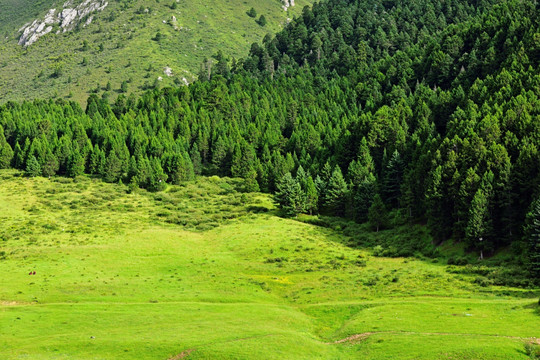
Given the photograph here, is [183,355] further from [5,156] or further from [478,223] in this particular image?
[5,156]

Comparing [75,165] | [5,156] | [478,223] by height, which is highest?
[478,223]

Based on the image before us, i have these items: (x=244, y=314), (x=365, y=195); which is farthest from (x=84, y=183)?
(x=244, y=314)

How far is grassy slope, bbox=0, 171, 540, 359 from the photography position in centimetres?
5369

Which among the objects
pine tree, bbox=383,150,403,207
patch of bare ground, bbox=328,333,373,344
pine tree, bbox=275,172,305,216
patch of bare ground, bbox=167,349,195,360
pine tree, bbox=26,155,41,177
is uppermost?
pine tree, bbox=383,150,403,207

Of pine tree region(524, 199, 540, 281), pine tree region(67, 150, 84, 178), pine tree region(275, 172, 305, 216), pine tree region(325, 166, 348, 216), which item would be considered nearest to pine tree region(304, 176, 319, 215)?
pine tree region(275, 172, 305, 216)

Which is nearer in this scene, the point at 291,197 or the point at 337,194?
the point at 291,197

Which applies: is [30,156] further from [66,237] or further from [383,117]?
[383,117]

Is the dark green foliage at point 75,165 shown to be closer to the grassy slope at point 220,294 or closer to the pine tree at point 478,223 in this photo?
the grassy slope at point 220,294

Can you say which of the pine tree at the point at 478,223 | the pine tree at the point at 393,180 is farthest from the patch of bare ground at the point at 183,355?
the pine tree at the point at 393,180

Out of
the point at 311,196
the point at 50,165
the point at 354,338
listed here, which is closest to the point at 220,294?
the point at 354,338

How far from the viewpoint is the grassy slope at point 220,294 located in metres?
53.7

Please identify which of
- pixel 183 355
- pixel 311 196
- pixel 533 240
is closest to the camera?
pixel 183 355

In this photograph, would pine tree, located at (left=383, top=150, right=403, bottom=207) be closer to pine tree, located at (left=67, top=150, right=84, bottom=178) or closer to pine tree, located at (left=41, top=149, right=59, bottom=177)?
pine tree, located at (left=67, top=150, right=84, bottom=178)

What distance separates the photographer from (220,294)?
265ft
